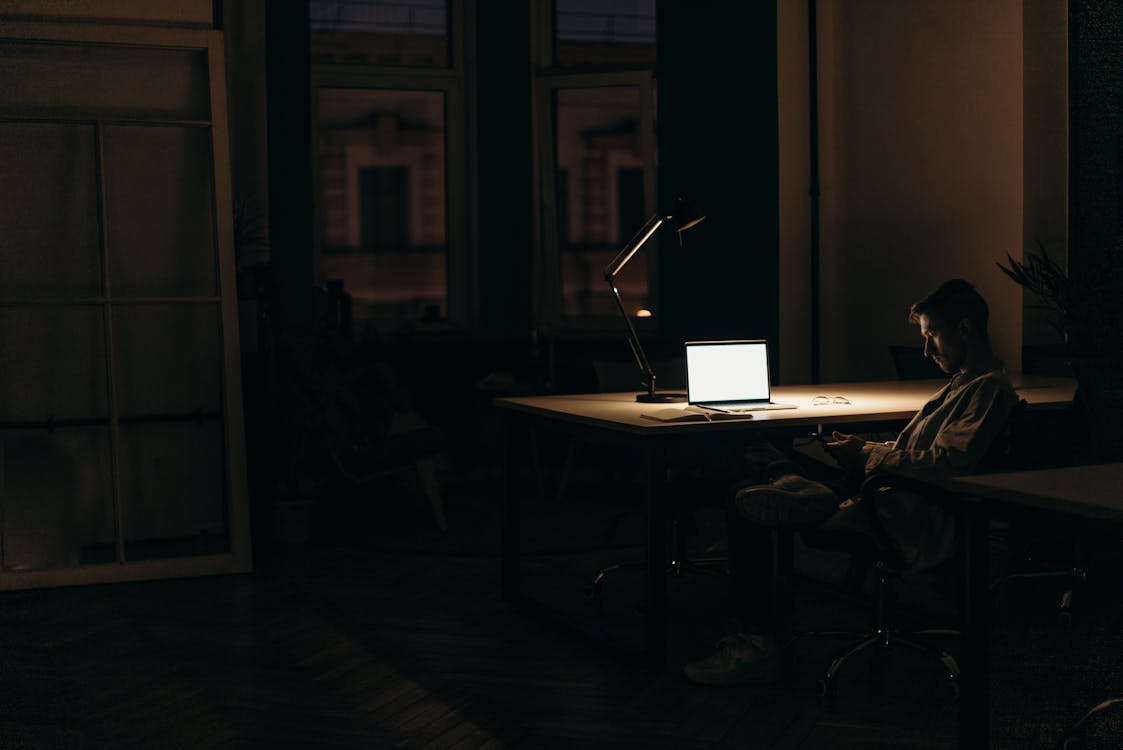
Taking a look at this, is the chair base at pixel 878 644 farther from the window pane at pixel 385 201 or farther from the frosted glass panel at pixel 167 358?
the window pane at pixel 385 201

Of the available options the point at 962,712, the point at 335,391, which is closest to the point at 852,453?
the point at 962,712

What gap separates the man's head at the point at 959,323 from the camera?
3777mm

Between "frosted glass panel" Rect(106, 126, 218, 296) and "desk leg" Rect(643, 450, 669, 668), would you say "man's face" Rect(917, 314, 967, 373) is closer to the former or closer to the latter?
"desk leg" Rect(643, 450, 669, 668)

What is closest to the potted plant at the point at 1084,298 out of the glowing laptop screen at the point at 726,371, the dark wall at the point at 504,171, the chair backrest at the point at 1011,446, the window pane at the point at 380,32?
the glowing laptop screen at the point at 726,371

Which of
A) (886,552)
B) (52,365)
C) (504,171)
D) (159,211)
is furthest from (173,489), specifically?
(504,171)

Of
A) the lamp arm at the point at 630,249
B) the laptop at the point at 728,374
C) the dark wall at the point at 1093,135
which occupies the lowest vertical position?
the laptop at the point at 728,374

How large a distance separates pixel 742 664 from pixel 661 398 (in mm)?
1232

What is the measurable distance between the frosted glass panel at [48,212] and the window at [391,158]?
8.98 feet

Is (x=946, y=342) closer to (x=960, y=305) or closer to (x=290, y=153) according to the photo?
(x=960, y=305)

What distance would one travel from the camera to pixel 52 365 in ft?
17.7

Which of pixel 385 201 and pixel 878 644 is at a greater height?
pixel 385 201

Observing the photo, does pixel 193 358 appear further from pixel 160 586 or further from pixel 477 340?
pixel 477 340

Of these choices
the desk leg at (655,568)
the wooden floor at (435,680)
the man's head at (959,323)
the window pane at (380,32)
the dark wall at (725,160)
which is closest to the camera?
the wooden floor at (435,680)

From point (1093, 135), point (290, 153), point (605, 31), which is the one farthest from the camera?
point (605, 31)
